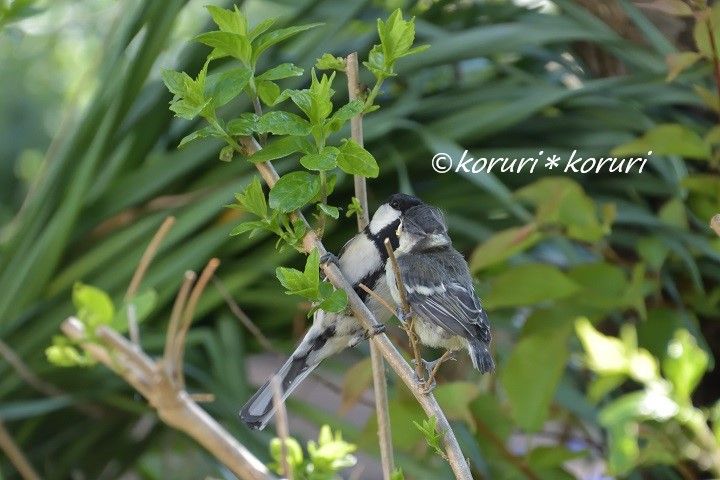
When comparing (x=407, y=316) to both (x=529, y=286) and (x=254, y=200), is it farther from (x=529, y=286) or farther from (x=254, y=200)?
(x=529, y=286)

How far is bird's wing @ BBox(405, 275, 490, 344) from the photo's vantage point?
23.3 inches

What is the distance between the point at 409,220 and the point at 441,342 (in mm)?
77

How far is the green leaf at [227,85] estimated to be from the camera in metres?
A: 0.51

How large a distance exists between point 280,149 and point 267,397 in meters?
0.17

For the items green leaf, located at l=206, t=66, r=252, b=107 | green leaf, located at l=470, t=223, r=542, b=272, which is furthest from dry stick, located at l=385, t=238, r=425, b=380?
green leaf, located at l=470, t=223, r=542, b=272

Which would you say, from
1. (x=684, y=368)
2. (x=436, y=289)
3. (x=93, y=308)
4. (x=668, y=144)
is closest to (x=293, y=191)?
(x=436, y=289)

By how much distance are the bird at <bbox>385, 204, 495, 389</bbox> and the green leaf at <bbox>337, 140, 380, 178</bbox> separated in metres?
0.08

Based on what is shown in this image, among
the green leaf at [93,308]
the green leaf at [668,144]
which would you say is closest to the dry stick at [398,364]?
the green leaf at [93,308]

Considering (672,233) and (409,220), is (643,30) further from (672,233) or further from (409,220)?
(409,220)

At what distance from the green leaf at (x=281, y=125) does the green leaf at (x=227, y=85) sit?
0.07 ft

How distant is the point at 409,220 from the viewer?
0.60 m

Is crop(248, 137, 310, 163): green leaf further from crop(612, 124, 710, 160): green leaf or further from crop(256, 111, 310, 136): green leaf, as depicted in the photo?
crop(612, 124, 710, 160): green leaf

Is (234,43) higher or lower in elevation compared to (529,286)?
higher

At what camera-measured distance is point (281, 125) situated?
0.51 m
